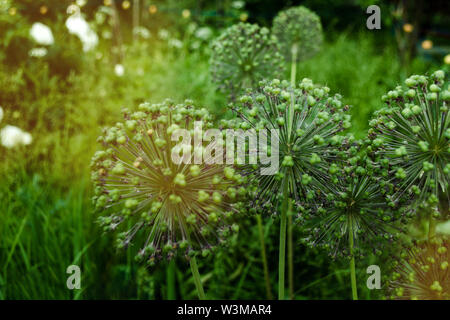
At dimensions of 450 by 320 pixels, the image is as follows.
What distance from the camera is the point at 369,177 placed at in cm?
123

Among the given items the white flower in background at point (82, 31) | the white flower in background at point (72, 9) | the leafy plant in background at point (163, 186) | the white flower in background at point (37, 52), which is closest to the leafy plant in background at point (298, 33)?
the leafy plant in background at point (163, 186)

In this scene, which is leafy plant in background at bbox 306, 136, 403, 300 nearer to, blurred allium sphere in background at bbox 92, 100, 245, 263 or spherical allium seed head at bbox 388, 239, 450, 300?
spherical allium seed head at bbox 388, 239, 450, 300

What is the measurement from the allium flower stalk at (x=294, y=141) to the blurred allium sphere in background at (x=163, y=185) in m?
0.11

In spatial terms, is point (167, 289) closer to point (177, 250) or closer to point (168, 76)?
point (177, 250)

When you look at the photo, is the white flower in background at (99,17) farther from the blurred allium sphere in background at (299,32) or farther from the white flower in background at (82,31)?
the blurred allium sphere in background at (299,32)

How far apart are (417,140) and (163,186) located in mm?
781

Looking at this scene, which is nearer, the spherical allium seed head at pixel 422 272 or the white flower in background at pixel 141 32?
the spherical allium seed head at pixel 422 272

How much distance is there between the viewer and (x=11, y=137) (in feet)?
9.27

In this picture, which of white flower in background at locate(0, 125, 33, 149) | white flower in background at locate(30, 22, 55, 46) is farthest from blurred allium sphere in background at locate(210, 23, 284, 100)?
white flower in background at locate(30, 22, 55, 46)

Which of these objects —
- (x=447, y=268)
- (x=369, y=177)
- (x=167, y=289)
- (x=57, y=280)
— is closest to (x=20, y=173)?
(x=57, y=280)

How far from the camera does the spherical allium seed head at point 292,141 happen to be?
1.21 metres

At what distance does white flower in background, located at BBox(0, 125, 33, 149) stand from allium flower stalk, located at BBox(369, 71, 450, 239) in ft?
8.57

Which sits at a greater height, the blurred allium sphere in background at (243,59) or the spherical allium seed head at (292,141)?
the blurred allium sphere in background at (243,59)
